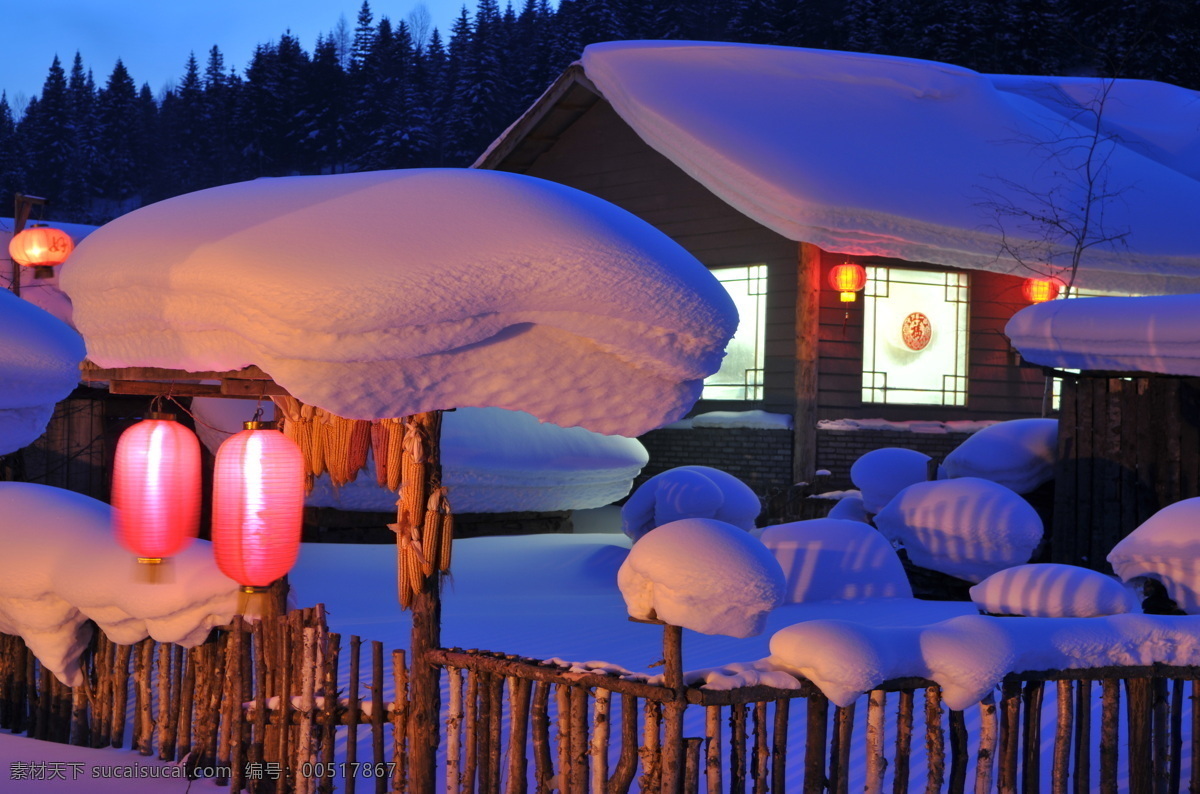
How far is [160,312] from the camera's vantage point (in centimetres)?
392

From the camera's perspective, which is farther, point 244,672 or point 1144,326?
point 1144,326

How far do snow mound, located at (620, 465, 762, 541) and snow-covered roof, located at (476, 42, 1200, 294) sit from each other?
11.0 ft

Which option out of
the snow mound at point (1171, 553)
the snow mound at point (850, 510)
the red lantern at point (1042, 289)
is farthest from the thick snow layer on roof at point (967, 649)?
the red lantern at point (1042, 289)

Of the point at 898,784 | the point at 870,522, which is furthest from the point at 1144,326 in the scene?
the point at 898,784

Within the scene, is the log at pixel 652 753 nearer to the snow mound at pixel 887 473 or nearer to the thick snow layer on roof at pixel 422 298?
the thick snow layer on roof at pixel 422 298

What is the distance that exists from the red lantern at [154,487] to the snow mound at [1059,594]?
3.73m

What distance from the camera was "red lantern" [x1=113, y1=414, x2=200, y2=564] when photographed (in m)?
4.83

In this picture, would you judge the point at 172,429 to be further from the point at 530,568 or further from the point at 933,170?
the point at 933,170

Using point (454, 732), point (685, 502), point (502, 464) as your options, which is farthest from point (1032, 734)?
point (502, 464)

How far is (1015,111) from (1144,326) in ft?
28.8

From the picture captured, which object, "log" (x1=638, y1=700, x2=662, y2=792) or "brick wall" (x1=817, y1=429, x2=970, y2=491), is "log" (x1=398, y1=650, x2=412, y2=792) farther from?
"brick wall" (x1=817, y1=429, x2=970, y2=491)

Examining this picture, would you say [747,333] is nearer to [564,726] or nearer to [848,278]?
[848,278]

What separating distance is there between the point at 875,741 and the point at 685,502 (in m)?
7.37

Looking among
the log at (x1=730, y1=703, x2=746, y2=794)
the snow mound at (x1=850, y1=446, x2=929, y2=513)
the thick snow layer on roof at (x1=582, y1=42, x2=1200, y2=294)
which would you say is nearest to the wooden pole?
the log at (x1=730, y1=703, x2=746, y2=794)
